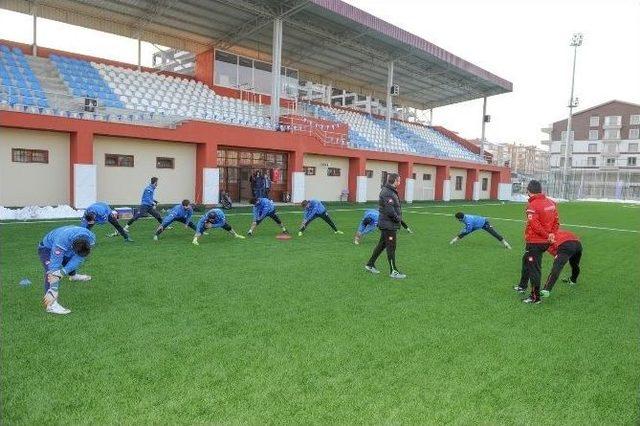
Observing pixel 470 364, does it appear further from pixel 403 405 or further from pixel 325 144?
pixel 325 144

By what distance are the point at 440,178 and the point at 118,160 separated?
2353 cm

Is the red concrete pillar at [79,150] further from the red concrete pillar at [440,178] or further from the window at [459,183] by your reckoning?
the window at [459,183]

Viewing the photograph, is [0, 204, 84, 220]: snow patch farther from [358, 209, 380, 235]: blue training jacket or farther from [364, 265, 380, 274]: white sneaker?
[364, 265, 380, 274]: white sneaker

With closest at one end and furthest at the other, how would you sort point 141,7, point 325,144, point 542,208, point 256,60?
point 542,208
point 141,7
point 325,144
point 256,60

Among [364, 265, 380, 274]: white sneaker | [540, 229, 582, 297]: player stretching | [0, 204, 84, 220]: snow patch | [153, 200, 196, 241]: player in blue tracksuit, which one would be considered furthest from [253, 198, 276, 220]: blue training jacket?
[0, 204, 84, 220]: snow patch

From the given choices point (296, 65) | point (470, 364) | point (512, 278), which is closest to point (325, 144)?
point (296, 65)

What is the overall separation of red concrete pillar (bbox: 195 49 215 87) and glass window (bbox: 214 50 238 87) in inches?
12.2

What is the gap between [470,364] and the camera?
4316 mm

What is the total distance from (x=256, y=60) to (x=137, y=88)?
9.00m

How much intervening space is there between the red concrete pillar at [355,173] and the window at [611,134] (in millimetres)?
58638

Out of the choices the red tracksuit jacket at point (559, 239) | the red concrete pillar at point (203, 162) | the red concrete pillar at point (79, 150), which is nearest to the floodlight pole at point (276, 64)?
the red concrete pillar at point (203, 162)

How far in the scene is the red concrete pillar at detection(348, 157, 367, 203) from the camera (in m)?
27.4

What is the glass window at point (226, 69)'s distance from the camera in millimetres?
27281

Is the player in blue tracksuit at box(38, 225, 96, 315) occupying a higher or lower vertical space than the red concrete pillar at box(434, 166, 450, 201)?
lower
